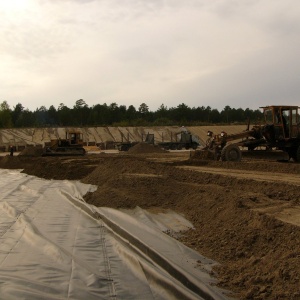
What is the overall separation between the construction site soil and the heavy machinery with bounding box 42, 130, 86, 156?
17.6 metres

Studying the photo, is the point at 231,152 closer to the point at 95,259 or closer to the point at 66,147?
the point at 95,259

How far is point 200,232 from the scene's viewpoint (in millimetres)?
6957

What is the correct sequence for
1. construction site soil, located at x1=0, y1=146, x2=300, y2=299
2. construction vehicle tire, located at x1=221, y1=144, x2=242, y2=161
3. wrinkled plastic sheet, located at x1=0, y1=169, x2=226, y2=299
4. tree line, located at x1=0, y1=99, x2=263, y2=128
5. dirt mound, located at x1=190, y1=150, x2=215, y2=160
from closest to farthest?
wrinkled plastic sheet, located at x1=0, y1=169, x2=226, y2=299, construction site soil, located at x1=0, y1=146, x2=300, y2=299, construction vehicle tire, located at x1=221, y1=144, x2=242, y2=161, dirt mound, located at x1=190, y1=150, x2=215, y2=160, tree line, located at x1=0, y1=99, x2=263, y2=128

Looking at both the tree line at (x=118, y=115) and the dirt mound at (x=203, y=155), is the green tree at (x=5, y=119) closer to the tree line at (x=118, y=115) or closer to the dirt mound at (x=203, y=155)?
the tree line at (x=118, y=115)

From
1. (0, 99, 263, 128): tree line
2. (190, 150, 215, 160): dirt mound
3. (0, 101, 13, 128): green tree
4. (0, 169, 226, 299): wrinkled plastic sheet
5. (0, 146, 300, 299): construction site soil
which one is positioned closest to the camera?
(0, 169, 226, 299): wrinkled plastic sheet

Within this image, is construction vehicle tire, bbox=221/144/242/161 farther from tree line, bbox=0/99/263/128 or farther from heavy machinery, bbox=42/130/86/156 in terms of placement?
tree line, bbox=0/99/263/128

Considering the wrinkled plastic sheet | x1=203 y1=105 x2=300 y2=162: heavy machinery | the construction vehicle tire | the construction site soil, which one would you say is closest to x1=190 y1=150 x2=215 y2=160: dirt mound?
x1=203 y1=105 x2=300 y2=162: heavy machinery

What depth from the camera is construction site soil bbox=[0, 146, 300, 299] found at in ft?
14.9

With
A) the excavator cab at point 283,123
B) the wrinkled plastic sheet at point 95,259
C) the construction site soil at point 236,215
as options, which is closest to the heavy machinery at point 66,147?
the construction site soil at point 236,215

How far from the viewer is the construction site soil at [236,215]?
4.53 m

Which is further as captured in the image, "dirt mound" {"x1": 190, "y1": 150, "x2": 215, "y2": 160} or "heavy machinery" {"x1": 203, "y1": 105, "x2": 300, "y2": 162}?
"dirt mound" {"x1": 190, "y1": 150, "x2": 215, "y2": 160}

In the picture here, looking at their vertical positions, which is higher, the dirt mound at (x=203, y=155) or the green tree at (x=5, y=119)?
the green tree at (x=5, y=119)

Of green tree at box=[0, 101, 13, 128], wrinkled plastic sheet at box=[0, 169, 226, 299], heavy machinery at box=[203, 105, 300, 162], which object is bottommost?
wrinkled plastic sheet at box=[0, 169, 226, 299]

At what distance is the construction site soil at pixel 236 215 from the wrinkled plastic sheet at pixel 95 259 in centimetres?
39
